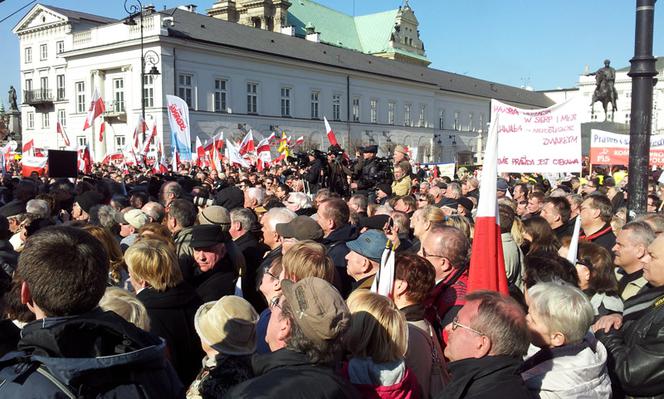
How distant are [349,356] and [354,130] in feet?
184

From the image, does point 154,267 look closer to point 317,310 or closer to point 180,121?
point 317,310

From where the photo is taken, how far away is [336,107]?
5672cm

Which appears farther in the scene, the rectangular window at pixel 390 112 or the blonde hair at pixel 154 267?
the rectangular window at pixel 390 112

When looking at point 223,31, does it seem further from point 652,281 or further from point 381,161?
point 652,281

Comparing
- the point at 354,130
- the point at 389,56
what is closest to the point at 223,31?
the point at 354,130

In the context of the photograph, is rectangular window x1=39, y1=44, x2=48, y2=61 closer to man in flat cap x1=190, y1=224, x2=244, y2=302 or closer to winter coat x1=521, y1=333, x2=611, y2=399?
man in flat cap x1=190, y1=224, x2=244, y2=302

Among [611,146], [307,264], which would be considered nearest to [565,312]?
[307,264]

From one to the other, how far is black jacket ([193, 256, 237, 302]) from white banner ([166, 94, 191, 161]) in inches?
506

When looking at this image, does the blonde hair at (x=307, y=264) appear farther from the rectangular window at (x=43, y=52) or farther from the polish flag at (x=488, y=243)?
the rectangular window at (x=43, y=52)

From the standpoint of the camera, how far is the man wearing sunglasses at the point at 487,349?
2.67m

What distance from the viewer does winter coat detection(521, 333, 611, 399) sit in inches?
115

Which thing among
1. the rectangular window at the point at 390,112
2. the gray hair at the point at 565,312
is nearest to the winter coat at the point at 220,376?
the gray hair at the point at 565,312

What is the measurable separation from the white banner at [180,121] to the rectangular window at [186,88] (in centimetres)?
2619

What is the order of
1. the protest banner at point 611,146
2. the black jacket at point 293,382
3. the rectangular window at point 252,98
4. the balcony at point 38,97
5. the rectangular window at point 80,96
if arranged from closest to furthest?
1. the black jacket at point 293,382
2. the protest banner at point 611,146
3. the rectangular window at point 80,96
4. the rectangular window at point 252,98
5. the balcony at point 38,97
